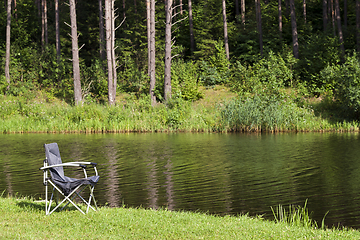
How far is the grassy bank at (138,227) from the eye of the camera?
505 centimetres

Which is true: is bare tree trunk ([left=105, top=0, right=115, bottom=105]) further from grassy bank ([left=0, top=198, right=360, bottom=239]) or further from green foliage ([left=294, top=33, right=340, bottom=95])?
grassy bank ([left=0, top=198, right=360, bottom=239])

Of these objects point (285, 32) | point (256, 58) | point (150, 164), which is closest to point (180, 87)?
point (256, 58)

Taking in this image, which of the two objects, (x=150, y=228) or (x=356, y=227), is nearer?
(x=150, y=228)

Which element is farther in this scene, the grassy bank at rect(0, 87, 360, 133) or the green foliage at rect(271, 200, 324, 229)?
the grassy bank at rect(0, 87, 360, 133)

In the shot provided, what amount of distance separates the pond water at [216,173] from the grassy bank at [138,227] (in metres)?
1.16

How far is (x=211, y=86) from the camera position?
2966cm

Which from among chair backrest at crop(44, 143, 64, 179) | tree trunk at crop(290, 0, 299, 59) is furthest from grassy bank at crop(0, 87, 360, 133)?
chair backrest at crop(44, 143, 64, 179)

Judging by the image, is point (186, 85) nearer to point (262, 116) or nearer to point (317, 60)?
point (262, 116)

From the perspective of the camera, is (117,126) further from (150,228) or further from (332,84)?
(150,228)

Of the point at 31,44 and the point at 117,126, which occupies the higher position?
the point at 31,44

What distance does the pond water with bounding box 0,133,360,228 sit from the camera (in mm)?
7608

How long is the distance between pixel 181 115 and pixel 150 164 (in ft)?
37.4

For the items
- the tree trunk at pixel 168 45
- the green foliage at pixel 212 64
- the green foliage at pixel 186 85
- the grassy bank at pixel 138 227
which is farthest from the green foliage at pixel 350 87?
the grassy bank at pixel 138 227

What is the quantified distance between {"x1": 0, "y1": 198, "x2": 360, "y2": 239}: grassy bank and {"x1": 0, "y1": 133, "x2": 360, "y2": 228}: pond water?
1164 mm
